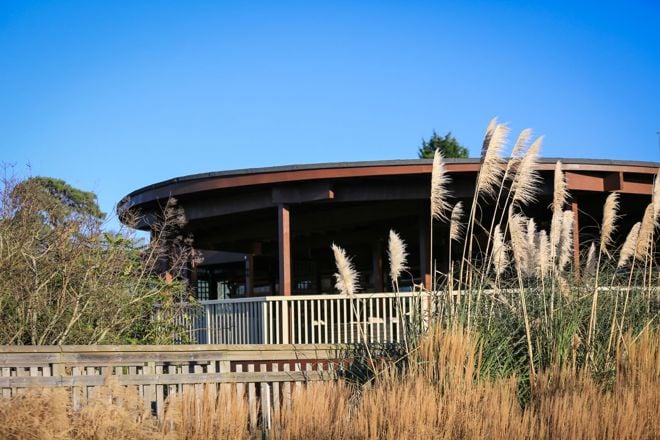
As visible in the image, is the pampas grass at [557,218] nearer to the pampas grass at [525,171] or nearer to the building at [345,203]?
the pampas grass at [525,171]

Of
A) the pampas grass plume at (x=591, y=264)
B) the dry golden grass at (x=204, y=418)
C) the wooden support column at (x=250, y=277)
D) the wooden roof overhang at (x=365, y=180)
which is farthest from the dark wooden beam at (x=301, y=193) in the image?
the dry golden grass at (x=204, y=418)

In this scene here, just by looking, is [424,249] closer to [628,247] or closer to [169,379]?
[628,247]

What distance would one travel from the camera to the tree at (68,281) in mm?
9461

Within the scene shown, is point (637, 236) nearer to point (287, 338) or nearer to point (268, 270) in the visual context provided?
point (287, 338)

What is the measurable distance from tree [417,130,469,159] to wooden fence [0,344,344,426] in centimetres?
3026

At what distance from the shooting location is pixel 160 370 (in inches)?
329

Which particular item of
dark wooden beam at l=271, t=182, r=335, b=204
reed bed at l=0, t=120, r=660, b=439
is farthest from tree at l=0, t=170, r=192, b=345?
reed bed at l=0, t=120, r=660, b=439

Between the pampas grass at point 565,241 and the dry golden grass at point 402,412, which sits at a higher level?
the pampas grass at point 565,241

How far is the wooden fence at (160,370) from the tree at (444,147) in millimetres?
30260

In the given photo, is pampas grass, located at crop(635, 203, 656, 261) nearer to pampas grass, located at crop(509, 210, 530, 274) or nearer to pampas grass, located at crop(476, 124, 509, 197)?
pampas grass, located at crop(509, 210, 530, 274)

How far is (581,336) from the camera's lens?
7027mm

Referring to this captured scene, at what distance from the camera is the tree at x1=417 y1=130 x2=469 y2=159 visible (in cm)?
3819

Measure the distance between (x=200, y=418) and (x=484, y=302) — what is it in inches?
113

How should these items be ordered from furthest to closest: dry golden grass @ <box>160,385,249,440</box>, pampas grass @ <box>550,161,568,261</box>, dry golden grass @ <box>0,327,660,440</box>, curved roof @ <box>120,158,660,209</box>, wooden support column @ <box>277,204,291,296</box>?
wooden support column @ <box>277,204,291,296</box> → curved roof @ <box>120,158,660,209</box> → pampas grass @ <box>550,161,568,261</box> → dry golden grass @ <box>160,385,249,440</box> → dry golden grass @ <box>0,327,660,440</box>
